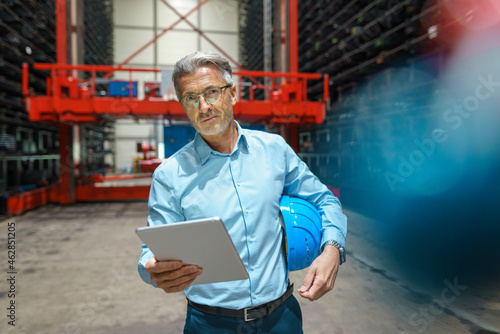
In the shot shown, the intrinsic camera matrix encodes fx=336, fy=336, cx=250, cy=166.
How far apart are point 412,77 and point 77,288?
6014 millimetres

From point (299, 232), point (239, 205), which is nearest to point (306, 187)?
point (299, 232)

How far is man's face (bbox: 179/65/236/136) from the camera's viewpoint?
1136 mm

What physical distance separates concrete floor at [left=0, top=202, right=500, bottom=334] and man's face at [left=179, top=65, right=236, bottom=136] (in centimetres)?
206

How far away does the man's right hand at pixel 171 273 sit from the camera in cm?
96

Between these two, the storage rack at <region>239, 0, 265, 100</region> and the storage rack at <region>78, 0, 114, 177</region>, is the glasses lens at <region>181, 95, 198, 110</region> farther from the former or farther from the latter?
the storage rack at <region>239, 0, 265, 100</region>

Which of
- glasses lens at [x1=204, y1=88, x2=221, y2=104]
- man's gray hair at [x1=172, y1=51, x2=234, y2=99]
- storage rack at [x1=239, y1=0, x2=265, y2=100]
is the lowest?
glasses lens at [x1=204, y1=88, x2=221, y2=104]

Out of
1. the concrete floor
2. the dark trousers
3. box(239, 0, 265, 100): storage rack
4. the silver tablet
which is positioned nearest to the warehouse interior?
the concrete floor

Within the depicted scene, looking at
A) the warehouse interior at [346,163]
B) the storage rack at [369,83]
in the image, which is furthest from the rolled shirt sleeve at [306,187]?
the storage rack at [369,83]

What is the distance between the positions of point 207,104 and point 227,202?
34cm

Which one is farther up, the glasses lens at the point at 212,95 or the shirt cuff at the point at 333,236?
the glasses lens at the point at 212,95

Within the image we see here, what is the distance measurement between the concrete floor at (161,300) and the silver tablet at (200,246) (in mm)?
1913

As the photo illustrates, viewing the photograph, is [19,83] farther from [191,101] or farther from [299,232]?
[299,232]

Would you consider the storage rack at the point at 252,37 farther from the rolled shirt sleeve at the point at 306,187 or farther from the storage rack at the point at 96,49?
the rolled shirt sleeve at the point at 306,187

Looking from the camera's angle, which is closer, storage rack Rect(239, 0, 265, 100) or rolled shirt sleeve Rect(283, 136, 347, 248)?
rolled shirt sleeve Rect(283, 136, 347, 248)
